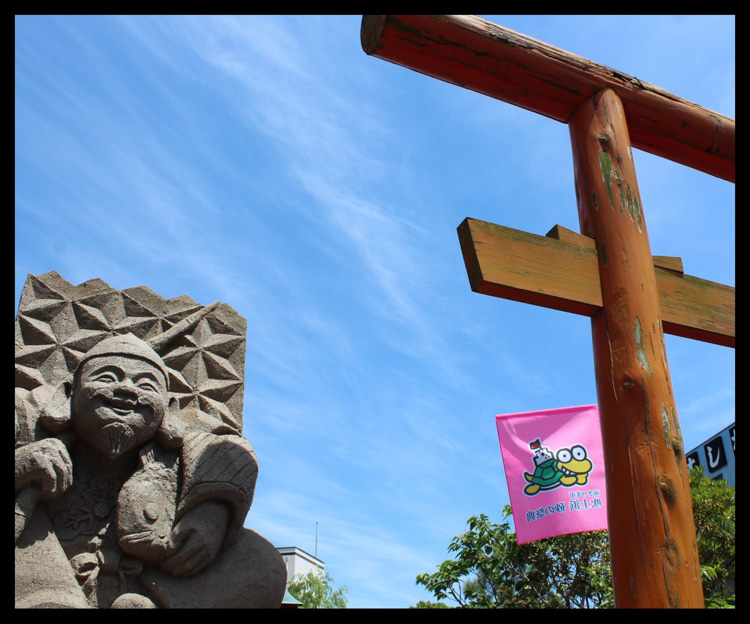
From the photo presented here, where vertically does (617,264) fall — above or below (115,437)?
above

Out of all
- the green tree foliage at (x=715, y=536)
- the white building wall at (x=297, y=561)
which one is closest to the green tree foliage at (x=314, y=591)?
the white building wall at (x=297, y=561)

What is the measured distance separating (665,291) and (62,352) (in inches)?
142

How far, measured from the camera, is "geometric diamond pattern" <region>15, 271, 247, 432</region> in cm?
430

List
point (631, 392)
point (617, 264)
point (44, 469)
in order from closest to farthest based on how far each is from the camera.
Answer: point (631, 392) → point (617, 264) → point (44, 469)

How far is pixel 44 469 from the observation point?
3514 millimetres

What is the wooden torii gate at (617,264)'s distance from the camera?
287 centimetres

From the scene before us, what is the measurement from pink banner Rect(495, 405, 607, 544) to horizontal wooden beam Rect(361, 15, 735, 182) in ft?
14.8

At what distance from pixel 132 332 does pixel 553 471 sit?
17.0 feet

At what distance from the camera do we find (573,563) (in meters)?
9.75

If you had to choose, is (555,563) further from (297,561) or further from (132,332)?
(297,561)

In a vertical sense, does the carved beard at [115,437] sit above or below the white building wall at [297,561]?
above

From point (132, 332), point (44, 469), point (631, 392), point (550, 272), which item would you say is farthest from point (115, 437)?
point (631, 392)

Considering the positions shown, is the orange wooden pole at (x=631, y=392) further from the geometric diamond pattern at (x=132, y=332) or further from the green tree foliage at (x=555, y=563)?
the green tree foliage at (x=555, y=563)
